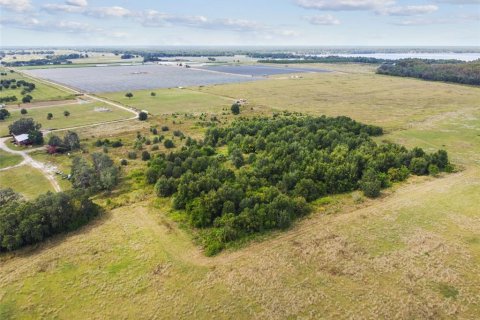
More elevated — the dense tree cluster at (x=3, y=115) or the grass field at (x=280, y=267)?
the dense tree cluster at (x=3, y=115)

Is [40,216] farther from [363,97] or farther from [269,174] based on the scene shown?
[363,97]

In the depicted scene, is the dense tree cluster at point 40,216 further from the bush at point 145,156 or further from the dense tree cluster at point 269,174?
the bush at point 145,156

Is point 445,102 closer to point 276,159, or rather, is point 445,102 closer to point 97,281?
point 276,159

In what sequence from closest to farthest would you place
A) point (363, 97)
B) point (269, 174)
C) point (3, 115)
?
1. point (269, 174)
2. point (3, 115)
3. point (363, 97)

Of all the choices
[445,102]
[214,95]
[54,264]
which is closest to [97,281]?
[54,264]

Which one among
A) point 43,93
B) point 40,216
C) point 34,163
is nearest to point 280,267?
point 40,216

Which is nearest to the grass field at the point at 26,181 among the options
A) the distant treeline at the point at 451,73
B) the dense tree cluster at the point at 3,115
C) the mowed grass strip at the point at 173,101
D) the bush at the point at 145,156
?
the bush at the point at 145,156
